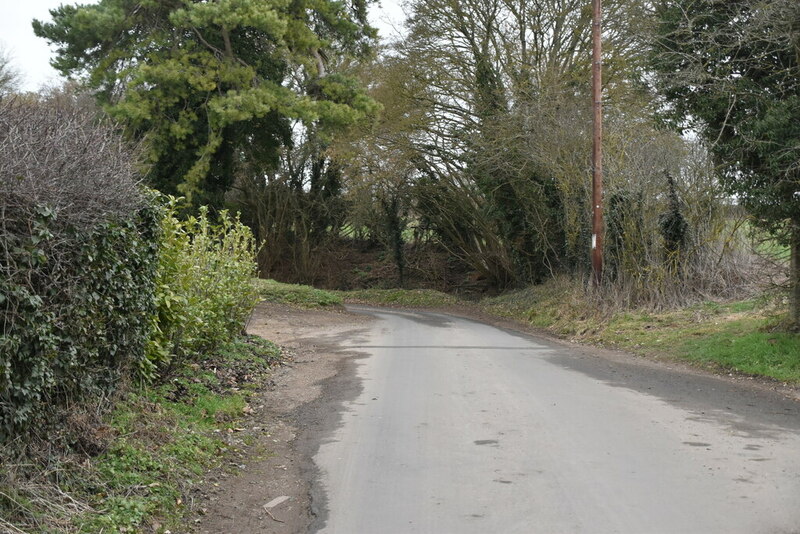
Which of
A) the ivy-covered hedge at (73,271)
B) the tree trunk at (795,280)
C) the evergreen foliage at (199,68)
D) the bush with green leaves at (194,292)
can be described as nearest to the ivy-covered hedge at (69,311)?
the ivy-covered hedge at (73,271)

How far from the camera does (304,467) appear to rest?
24.8 feet

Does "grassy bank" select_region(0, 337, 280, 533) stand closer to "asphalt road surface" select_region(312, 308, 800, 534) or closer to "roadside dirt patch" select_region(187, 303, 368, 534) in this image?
"roadside dirt patch" select_region(187, 303, 368, 534)

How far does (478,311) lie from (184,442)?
83.7 ft

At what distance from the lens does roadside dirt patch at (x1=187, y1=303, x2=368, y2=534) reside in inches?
241

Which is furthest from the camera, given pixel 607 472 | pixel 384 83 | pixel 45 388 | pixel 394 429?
pixel 384 83

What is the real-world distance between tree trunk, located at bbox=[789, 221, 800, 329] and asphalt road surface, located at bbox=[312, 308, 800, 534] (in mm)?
2468

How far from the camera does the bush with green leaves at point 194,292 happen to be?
9.34 metres

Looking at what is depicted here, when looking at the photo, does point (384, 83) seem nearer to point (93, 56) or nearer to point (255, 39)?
point (255, 39)

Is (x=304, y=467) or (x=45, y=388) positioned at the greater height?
(x=45, y=388)

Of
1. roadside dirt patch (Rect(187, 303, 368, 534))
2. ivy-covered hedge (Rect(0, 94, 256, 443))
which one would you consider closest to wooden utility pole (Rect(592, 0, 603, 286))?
roadside dirt patch (Rect(187, 303, 368, 534))

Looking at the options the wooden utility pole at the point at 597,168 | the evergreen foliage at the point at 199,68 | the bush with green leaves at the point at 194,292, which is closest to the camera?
the bush with green leaves at the point at 194,292

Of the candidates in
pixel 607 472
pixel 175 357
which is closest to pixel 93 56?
pixel 175 357

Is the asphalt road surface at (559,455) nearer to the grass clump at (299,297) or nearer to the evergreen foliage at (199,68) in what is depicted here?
the evergreen foliage at (199,68)

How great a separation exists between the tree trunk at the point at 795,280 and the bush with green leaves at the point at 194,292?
30.6 ft
